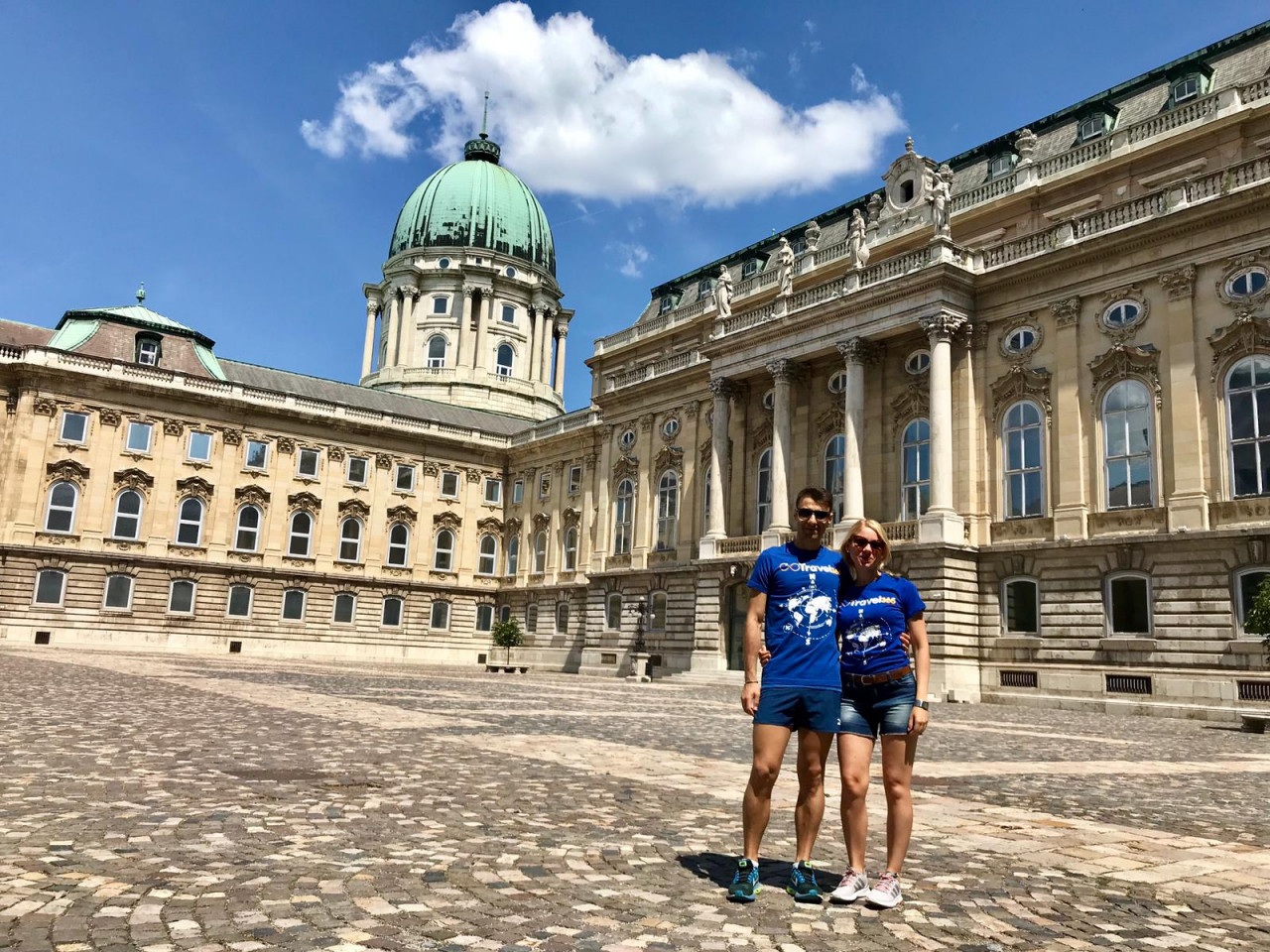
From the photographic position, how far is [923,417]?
118ft

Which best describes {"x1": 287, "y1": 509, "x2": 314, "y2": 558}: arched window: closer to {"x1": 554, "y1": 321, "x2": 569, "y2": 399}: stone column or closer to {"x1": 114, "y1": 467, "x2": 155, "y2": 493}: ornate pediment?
{"x1": 114, "y1": 467, "x2": 155, "y2": 493}: ornate pediment

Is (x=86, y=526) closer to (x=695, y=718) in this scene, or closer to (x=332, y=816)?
(x=695, y=718)

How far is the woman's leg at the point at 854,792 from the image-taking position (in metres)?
Result: 5.57

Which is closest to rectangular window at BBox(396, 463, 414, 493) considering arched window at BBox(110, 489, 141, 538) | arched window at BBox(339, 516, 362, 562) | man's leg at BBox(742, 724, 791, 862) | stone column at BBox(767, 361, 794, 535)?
arched window at BBox(339, 516, 362, 562)

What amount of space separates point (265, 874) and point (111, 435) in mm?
52462

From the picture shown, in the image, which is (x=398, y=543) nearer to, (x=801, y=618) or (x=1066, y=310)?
(x=1066, y=310)

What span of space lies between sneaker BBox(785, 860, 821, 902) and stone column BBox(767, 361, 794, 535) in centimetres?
3345

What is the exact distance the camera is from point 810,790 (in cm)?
562

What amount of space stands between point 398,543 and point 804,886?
56.4 metres

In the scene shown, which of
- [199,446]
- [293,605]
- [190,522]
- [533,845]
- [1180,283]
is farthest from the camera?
[293,605]

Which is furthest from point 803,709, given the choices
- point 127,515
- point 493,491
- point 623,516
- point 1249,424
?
point 493,491

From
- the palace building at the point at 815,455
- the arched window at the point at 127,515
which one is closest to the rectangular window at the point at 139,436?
the palace building at the point at 815,455

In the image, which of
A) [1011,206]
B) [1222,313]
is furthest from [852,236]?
[1222,313]

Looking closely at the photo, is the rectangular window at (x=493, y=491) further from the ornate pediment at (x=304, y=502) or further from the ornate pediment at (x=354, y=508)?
the ornate pediment at (x=304, y=502)
